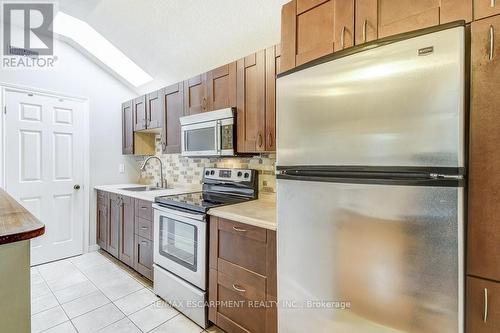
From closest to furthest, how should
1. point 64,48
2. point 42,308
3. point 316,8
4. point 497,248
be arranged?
point 497,248 → point 316,8 → point 42,308 → point 64,48

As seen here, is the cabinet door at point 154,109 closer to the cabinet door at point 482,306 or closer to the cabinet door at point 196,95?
the cabinet door at point 196,95

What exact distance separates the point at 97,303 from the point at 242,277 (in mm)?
1494

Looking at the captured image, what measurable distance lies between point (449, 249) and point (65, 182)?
3.81 metres

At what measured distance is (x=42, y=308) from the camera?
2.09 metres

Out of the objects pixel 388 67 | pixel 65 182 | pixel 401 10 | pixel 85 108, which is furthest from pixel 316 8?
pixel 65 182

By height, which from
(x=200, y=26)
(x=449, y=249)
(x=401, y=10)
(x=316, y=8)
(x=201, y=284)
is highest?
(x=200, y=26)

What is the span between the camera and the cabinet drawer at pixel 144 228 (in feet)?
7.95

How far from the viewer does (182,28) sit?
2.27 meters

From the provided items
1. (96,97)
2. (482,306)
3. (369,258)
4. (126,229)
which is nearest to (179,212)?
(126,229)

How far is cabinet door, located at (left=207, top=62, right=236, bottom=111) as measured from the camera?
6.84 ft

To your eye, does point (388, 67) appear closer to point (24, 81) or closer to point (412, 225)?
point (412, 225)

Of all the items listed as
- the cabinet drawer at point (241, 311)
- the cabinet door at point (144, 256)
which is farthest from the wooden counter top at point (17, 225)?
the cabinet door at point (144, 256)

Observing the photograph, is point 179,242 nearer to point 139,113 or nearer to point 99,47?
point 139,113

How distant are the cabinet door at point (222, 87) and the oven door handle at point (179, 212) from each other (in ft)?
3.11
